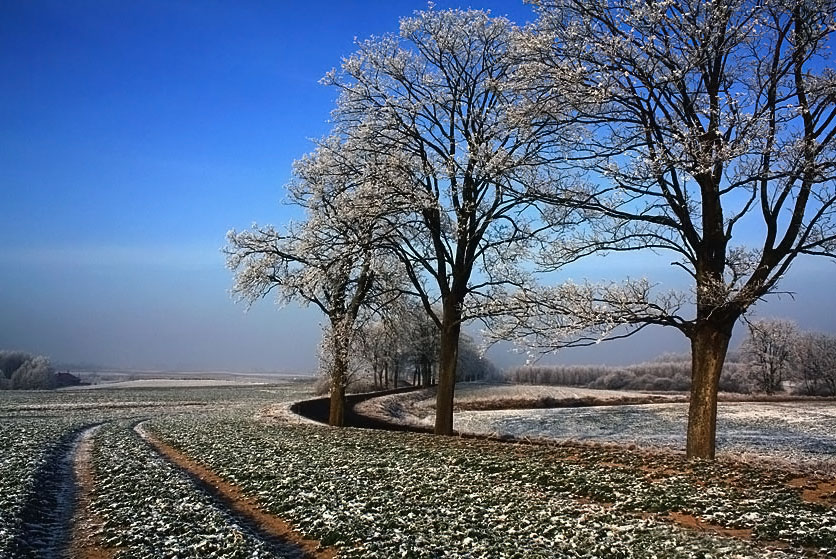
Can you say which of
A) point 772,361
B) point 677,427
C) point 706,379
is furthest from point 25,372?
point 772,361

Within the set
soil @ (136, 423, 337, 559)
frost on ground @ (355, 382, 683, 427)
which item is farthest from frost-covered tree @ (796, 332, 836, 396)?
soil @ (136, 423, 337, 559)

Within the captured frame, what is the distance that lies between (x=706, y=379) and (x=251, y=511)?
11.1 meters

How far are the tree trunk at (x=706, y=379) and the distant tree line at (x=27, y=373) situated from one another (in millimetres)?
103004

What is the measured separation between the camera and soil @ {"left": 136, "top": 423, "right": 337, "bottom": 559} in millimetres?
8961

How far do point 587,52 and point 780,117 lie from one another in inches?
184

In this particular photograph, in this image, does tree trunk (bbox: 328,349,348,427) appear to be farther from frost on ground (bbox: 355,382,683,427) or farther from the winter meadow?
frost on ground (bbox: 355,382,683,427)

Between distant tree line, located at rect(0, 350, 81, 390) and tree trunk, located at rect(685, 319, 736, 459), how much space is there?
338ft

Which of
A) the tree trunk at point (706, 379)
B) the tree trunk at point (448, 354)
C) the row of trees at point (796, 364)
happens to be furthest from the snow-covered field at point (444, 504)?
the row of trees at point (796, 364)

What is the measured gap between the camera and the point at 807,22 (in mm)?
13234

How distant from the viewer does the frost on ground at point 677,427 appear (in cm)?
2712

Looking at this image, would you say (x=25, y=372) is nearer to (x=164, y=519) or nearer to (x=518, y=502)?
(x=164, y=519)

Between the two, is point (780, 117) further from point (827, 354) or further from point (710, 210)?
point (827, 354)

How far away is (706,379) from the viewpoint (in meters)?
14.1

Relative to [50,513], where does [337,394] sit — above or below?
above
